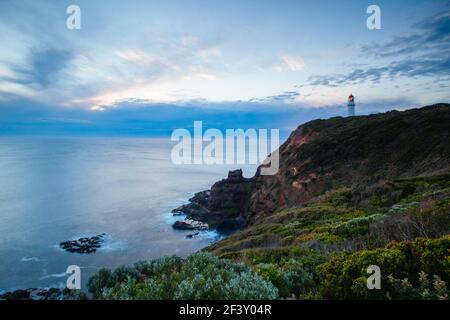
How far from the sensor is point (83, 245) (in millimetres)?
51188

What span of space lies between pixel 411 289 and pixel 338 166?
44.6 m

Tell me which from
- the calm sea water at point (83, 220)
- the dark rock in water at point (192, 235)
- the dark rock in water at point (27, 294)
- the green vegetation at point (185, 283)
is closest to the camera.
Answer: the green vegetation at point (185, 283)

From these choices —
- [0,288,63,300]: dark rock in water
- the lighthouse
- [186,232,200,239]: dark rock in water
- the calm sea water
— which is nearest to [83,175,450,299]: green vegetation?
[0,288,63,300]: dark rock in water

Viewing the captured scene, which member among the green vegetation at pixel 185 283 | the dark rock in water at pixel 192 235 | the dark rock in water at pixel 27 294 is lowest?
the dark rock in water at pixel 27 294

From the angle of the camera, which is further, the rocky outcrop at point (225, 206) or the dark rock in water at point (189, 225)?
the rocky outcrop at point (225, 206)

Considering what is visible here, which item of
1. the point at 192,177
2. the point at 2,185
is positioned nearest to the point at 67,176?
the point at 2,185

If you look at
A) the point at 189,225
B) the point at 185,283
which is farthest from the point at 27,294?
the point at 185,283

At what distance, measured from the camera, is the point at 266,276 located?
5199 mm

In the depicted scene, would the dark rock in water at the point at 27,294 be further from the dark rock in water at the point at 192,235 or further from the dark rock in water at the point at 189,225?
the dark rock in water at the point at 189,225

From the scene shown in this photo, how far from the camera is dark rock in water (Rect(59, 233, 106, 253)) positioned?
49.9m

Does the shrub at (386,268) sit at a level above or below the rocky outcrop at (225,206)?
above

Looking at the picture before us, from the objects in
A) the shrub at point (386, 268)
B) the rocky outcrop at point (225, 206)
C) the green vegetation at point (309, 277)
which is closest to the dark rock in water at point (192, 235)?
the rocky outcrop at point (225, 206)

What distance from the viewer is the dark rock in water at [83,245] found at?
4988 centimetres
